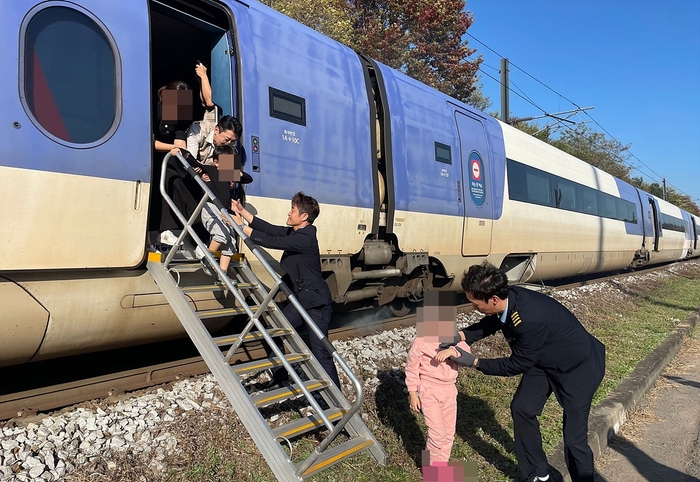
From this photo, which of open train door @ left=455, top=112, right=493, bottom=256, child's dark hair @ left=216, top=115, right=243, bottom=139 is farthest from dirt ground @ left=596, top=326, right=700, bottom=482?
child's dark hair @ left=216, top=115, right=243, bottom=139

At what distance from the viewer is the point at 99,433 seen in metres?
3.37

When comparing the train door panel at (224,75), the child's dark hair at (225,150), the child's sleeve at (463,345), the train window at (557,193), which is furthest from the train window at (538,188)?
the child's sleeve at (463,345)

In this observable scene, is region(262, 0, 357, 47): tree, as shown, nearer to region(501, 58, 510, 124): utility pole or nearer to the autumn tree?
the autumn tree

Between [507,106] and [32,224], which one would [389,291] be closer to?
[32,224]

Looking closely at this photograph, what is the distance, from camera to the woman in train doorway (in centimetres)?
394

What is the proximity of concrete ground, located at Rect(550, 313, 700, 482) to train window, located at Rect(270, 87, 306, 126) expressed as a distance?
3.57 m

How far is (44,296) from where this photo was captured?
11.1 feet

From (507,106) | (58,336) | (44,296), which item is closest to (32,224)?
(44,296)

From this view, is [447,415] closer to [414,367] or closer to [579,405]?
[414,367]

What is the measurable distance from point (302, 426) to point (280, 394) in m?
0.25

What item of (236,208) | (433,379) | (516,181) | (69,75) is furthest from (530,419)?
(516,181)

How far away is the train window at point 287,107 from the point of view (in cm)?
488

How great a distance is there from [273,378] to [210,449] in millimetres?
1027

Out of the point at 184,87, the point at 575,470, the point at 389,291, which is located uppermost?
the point at 184,87
